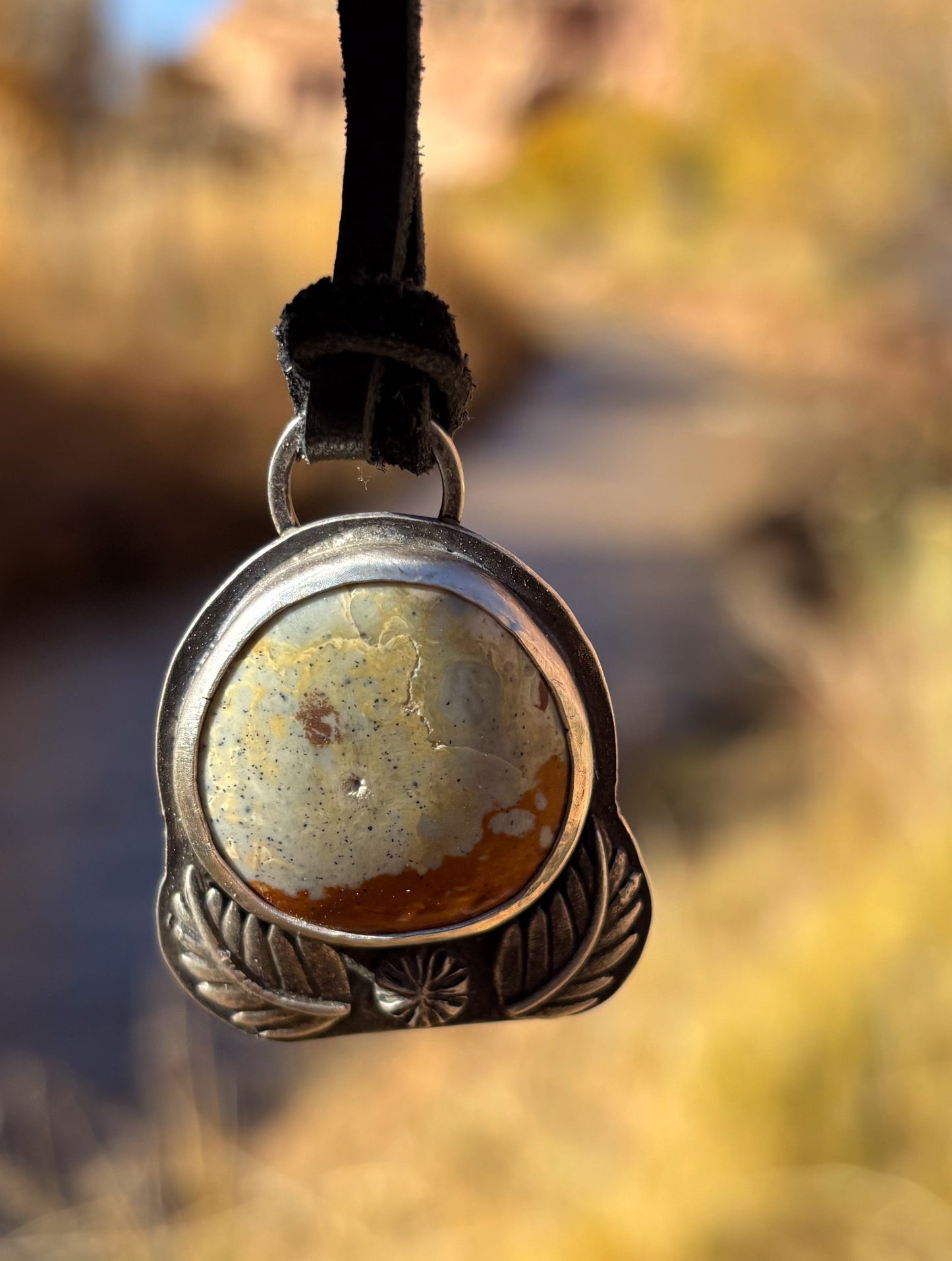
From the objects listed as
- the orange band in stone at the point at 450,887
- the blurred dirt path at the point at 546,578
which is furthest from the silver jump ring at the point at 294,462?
the blurred dirt path at the point at 546,578

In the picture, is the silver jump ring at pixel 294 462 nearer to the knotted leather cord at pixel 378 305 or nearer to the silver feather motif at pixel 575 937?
the knotted leather cord at pixel 378 305

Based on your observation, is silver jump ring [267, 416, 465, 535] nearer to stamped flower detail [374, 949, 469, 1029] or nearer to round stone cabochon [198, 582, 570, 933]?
round stone cabochon [198, 582, 570, 933]

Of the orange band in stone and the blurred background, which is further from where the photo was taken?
the blurred background

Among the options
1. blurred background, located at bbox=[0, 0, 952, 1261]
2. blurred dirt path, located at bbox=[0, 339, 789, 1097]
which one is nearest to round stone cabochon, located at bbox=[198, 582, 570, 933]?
blurred background, located at bbox=[0, 0, 952, 1261]

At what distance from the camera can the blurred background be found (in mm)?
1193

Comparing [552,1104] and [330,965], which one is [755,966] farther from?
[330,965]

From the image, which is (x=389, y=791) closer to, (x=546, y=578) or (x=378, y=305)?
(x=378, y=305)

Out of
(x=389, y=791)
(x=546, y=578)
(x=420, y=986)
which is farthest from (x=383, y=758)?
(x=546, y=578)

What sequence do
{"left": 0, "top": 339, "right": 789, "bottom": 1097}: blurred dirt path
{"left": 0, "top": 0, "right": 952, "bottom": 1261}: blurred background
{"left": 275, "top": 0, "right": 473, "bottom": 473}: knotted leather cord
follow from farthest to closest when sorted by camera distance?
1. {"left": 0, "top": 339, "right": 789, "bottom": 1097}: blurred dirt path
2. {"left": 0, "top": 0, "right": 952, "bottom": 1261}: blurred background
3. {"left": 275, "top": 0, "right": 473, "bottom": 473}: knotted leather cord

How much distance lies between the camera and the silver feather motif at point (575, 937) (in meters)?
0.47

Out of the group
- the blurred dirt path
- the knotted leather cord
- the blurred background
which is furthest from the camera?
the blurred dirt path

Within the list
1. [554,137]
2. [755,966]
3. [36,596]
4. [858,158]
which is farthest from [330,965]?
[554,137]

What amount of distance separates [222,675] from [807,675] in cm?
178

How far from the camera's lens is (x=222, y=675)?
45 cm
